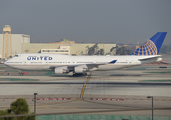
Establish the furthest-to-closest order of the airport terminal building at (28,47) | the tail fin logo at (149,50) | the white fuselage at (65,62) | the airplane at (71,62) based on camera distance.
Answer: the airport terminal building at (28,47)
the tail fin logo at (149,50)
the white fuselage at (65,62)
the airplane at (71,62)

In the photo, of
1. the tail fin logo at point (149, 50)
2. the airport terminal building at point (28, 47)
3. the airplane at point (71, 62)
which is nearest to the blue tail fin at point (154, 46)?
the tail fin logo at point (149, 50)

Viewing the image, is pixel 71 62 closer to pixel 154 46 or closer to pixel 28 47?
pixel 154 46

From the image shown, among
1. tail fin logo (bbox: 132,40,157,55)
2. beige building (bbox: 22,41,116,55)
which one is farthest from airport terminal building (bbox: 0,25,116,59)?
tail fin logo (bbox: 132,40,157,55)

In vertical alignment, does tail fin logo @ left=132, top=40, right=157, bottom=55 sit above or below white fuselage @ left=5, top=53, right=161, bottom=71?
above

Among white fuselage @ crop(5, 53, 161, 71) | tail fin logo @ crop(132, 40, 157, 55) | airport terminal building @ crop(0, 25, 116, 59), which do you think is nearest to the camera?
white fuselage @ crop(5, 53, 161, 71)

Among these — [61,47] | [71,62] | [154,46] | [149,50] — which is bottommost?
[71,62]

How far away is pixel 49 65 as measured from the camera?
5131cm

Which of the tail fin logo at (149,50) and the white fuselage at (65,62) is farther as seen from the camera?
the tail fin logo at (149,50)

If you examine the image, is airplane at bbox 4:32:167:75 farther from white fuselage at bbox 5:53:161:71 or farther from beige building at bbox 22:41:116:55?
beige building at bbox 22:41:116:55

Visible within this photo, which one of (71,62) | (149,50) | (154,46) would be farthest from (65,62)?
(154,46)

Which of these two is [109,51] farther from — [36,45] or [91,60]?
[91,60]

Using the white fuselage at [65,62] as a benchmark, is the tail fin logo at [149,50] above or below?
above

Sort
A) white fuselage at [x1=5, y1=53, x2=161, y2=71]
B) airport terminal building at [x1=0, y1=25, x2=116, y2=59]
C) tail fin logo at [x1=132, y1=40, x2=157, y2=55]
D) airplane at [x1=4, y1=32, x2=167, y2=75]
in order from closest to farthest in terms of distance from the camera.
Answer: airplane at [x1=4, y1=32, x2=167, y2=75] < white fuselage at [x1=5, y1=53, x2=161, y2=71] < tail fin logo at [x1=132, y1=40, x2=157, y2=55] < airport terminal building at [x1=0, y1=25, x2=116, y2=59]

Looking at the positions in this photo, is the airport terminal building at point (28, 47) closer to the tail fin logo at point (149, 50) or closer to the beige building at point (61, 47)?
the beige building at point (61, 47)
